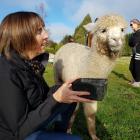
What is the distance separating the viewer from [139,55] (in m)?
14.1

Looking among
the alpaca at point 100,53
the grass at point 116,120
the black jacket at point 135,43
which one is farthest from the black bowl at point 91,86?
the black jacket at point 135,43

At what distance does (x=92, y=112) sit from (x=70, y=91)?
333 cm

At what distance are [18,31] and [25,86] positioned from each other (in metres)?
0.45

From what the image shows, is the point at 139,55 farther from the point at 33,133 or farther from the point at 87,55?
the point at 33,133

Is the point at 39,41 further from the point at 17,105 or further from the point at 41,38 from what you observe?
the point at 17,105

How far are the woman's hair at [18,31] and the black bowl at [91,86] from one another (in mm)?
547

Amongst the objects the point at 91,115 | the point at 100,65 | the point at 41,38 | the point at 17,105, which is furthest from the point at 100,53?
the point at 17,105

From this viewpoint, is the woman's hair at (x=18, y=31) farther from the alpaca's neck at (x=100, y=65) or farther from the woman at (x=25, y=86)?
the alpaca's neck at (x=100, y=65)

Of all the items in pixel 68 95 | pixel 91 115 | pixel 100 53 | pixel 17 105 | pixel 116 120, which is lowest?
pixel 116 120

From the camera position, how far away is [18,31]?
11.1ft

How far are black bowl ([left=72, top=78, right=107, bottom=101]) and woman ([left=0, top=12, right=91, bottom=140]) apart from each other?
0.16 m

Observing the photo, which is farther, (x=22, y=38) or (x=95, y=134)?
(x=95, y=134)

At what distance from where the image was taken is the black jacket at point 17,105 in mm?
3150

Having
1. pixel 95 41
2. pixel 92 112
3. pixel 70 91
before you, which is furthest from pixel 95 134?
pixel 70 91
